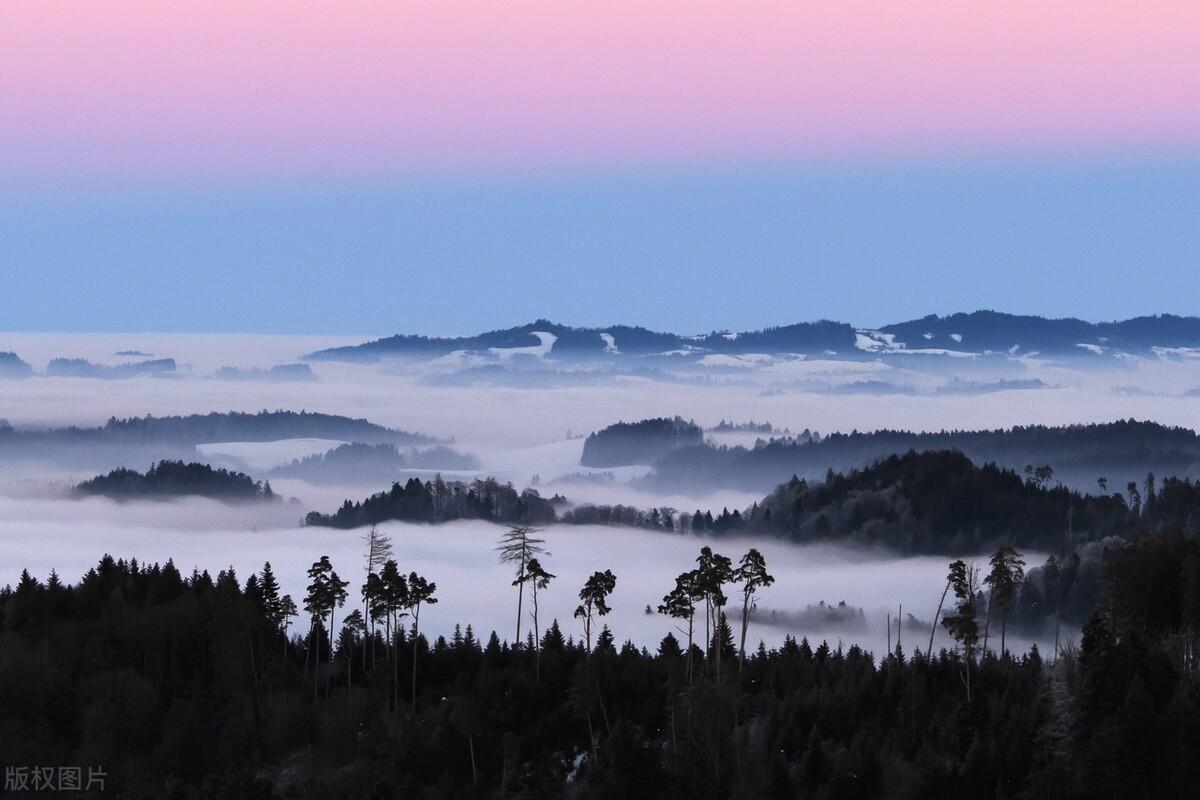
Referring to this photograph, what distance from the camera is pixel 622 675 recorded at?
8856 centimetres

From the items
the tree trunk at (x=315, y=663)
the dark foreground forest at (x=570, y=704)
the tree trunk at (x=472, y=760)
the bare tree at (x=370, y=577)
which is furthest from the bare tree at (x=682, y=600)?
the tree trunk at (x=315, y=663)

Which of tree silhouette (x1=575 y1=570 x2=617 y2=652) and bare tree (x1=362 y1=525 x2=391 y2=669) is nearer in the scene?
tree silhouette (x1=575 y1=570 x2=617 y2=652)

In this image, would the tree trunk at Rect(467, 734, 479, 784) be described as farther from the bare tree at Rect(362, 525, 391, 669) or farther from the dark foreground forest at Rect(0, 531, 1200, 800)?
the bare tree at Rect(362, 525, 391, 669)

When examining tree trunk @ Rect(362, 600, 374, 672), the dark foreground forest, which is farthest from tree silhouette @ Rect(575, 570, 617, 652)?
tree trunk @ Rect(362, 600, 374, 672)

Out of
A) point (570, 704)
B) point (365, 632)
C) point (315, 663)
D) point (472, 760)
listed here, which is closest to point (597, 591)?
point (570, 704)

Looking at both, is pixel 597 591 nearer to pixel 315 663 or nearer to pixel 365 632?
pixel 365 632

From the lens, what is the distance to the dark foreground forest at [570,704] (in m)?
71.9

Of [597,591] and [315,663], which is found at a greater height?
[597,591]

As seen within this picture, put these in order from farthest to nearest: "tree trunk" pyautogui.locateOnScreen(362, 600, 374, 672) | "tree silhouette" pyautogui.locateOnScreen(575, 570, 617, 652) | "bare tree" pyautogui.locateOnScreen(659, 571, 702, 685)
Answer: "tree trunk" pyautogui.locateOnScreen(362, 600, 374, 672)
"tree silhouette" pyautogui.locateOnScreen(575, 570, 617, 652)
"bare tree" pyautogui.locateOnScreen(659, 571, 702, 685)

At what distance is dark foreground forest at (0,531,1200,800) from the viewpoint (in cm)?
7188

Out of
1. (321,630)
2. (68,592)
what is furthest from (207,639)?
(68,592)

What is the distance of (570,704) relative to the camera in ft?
281

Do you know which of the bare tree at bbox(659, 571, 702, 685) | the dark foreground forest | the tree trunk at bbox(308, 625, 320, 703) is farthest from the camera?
the tree trunk at bbox(308, 625, 320, 703)

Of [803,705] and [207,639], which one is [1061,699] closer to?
[803,705]
